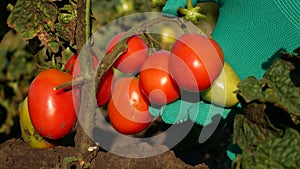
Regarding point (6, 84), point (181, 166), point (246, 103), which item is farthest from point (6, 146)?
point (246, 103)

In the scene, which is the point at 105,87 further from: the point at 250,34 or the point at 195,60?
the point at 250,34

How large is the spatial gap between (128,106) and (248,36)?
40 cm

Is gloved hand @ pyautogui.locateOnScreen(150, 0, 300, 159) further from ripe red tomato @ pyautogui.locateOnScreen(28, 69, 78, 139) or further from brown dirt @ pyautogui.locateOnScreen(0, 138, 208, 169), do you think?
brown dirt @ pyautogui.locateOnScreen(0, 138, 208, 169)

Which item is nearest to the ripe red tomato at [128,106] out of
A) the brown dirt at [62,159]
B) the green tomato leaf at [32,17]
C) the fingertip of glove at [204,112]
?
the fingertip of glove at [204,112]

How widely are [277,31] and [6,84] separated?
134cm

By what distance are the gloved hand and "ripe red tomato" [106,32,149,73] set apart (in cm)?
11

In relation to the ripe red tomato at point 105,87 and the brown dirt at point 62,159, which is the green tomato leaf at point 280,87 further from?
the brown dirt at point 62,159

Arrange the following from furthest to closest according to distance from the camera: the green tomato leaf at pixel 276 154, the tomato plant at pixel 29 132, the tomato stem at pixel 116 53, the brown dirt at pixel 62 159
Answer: the brown dirt at pixel 62 159 → the tomato plant at pixel 29 132 → the tomato stem at pixel 116 53 → the green tomato leaf at pixel 276 154

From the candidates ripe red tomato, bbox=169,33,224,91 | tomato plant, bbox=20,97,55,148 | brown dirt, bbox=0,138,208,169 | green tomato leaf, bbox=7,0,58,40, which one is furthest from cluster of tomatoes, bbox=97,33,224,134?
brown dirt, bbox=0,138,208,169

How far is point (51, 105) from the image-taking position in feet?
4.49

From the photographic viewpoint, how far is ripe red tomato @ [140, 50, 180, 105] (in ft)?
4.57

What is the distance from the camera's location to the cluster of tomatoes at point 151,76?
4.32 ft

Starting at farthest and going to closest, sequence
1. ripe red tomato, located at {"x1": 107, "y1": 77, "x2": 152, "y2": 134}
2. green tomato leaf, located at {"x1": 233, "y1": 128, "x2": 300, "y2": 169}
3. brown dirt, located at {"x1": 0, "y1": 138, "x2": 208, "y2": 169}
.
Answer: brown dirt, located at {"x1": 0, "y1": 138, "x2": 208, "y2": 169}, ripe red tomato, located at {"x1": 107, "y1": 77, "x2": 152, "y2": 134}, green tomato leaf, located at {"x1": 233, "y1": 128, "x2": 300, "y2": 169}

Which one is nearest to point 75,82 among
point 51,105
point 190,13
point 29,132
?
point 51,105
